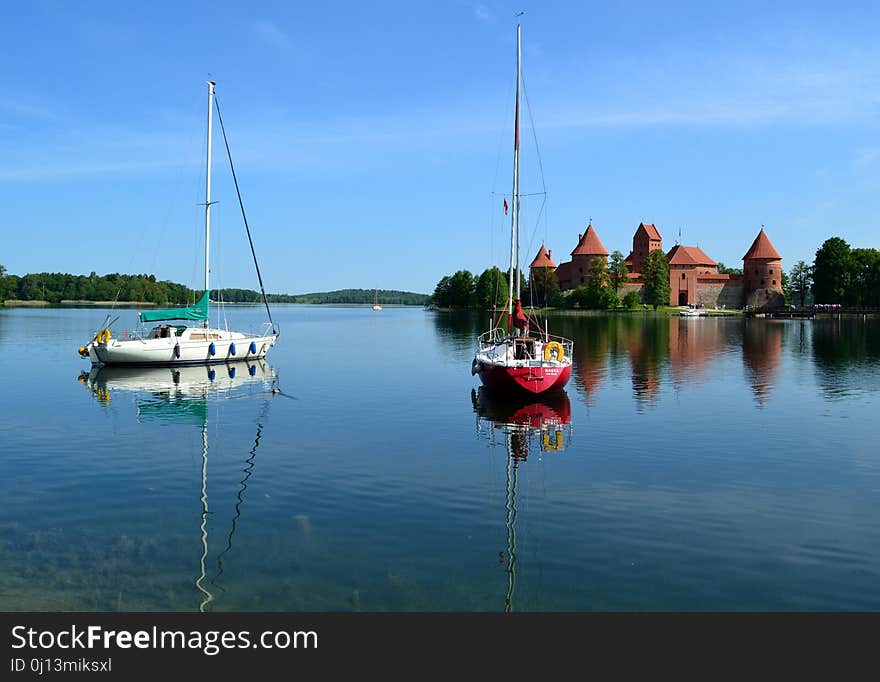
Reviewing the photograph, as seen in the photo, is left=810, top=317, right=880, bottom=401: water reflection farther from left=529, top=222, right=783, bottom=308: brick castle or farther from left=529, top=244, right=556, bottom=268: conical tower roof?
left=529, top=244, right=556, bottom=268: conical tower roof

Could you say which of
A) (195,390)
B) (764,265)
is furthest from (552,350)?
(764,265)

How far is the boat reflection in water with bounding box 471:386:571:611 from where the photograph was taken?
15359 mm

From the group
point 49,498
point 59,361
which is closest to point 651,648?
point 49,498

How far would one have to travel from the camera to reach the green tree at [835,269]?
5782 inches

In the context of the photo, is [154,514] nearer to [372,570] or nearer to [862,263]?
[372,570]

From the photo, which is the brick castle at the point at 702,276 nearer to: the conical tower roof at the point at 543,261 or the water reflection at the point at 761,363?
the conical tower roof at the point at 543,261

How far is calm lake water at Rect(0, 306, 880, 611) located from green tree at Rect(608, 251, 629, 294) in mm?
136197

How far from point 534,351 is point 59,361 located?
33.6 m

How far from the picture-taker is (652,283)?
159 m

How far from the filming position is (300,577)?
11.2m

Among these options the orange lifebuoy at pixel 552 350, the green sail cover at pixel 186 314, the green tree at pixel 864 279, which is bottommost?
the orange lifebuoy at pixel 552 350

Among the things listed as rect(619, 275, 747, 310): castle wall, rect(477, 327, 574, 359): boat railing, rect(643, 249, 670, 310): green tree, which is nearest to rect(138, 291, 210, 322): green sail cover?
rect(477, 327, 574, 359): boat railing

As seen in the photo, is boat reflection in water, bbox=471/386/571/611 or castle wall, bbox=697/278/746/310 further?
castle wall, bbox=697/278/746/310

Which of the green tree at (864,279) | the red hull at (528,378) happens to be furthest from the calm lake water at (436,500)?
the green tree at (864,279)
